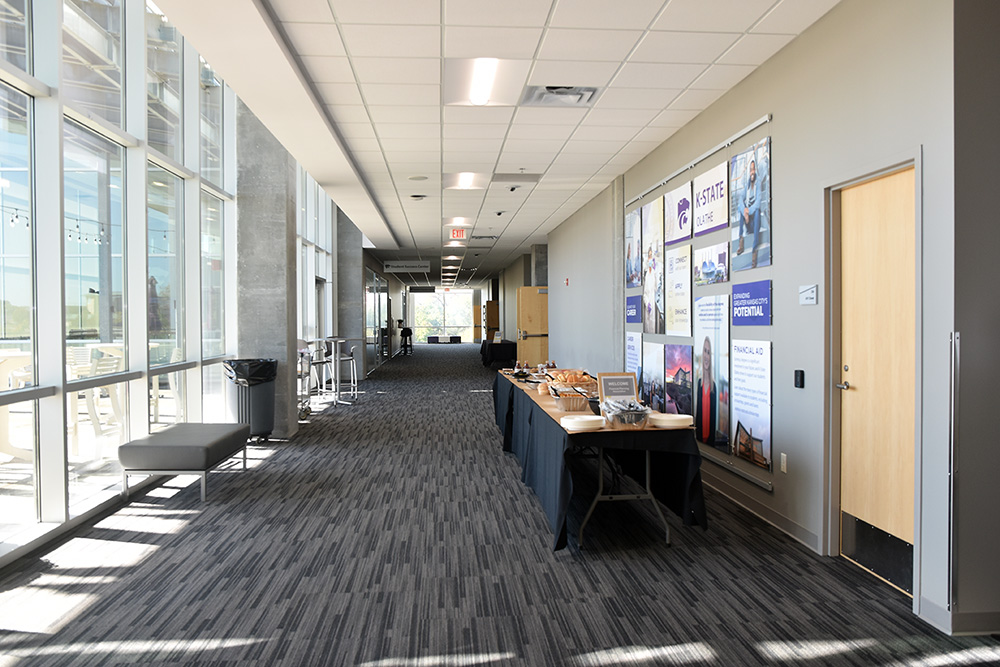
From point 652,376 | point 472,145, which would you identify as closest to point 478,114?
point 472,145

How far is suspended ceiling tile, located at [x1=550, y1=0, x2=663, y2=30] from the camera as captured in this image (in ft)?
11.1

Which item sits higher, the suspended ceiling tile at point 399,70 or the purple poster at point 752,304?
the suspended ceiling tile at point 399,70

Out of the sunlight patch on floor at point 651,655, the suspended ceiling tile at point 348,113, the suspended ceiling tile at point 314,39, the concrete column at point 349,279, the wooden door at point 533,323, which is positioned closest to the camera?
the sunlight patch on floor at point 651,655

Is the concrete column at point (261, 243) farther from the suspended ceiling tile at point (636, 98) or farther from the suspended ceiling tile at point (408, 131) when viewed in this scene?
the suspended ceiling tile at point (636, 98)

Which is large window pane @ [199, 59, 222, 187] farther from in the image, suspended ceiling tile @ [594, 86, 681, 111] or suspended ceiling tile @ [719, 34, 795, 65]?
suspended ceiling tile @ [719, 34, 795, 65]

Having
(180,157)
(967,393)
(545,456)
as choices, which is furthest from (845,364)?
(180,157)

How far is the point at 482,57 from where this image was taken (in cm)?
411

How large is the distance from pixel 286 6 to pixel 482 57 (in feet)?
4.23

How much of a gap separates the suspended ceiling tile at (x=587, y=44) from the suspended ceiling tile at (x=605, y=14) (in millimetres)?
82

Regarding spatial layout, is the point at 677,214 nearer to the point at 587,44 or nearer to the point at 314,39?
the point at 587,44

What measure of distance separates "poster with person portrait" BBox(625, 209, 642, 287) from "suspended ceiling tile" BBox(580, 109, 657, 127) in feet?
4.87

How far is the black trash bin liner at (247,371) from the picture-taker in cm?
670

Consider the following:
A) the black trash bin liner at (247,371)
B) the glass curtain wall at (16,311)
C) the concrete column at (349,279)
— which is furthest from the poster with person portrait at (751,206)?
the concrete column at (349,279)

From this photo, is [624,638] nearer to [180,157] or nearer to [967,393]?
[967,393]
